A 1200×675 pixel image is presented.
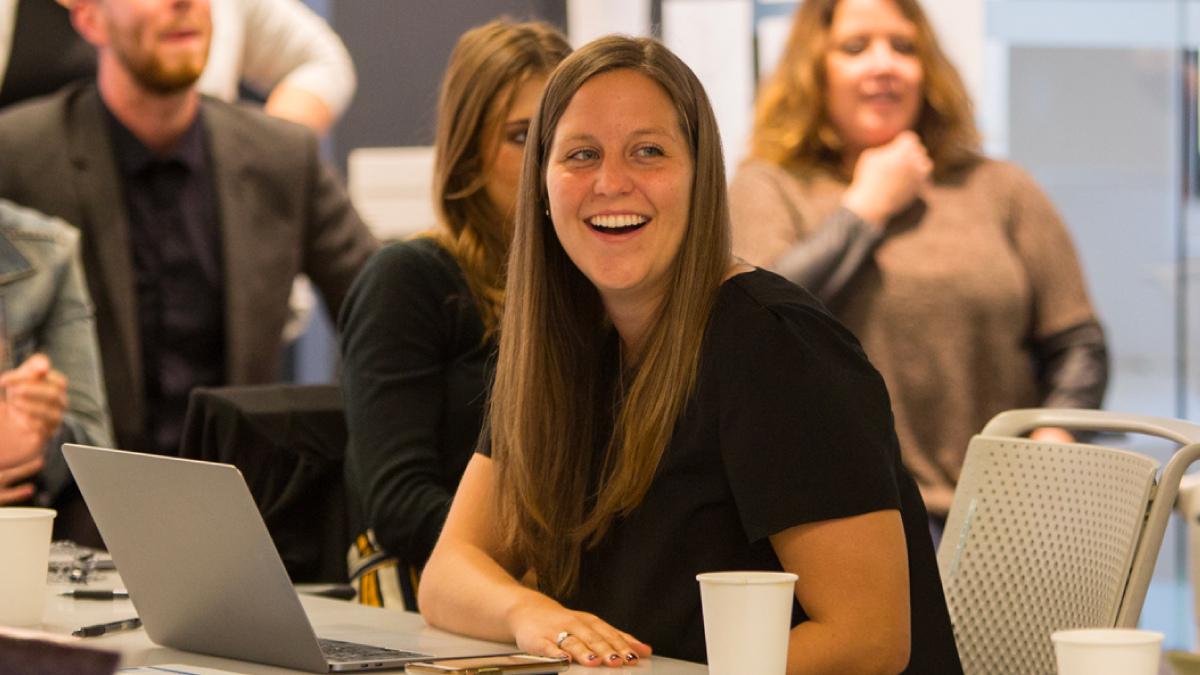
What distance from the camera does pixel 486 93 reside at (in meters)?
Answer: 2.77

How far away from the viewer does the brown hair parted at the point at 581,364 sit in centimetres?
203

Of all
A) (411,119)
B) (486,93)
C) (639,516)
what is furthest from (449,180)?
(411,119)

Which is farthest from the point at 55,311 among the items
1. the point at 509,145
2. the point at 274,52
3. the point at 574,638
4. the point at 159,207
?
the point at 574,638

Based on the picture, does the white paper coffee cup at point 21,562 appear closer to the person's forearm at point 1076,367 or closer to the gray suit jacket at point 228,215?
the gray suit jacket at point 228,215

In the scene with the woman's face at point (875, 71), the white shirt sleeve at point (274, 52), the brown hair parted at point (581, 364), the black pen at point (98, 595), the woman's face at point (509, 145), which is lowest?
the black pen at point (98, 595)

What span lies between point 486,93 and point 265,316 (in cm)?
123

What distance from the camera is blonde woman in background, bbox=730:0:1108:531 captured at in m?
3.36

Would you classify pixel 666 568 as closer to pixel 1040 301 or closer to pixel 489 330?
pixel 489 330

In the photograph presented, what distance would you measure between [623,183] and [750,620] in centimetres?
66

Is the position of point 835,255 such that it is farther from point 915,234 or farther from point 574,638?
point 574,638

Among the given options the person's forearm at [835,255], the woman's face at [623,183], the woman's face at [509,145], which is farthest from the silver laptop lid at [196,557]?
the person's forearm at [835,255]

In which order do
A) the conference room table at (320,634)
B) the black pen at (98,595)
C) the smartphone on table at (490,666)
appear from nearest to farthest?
the smartphone on table at (490,666) < the conference room table at (320,634) < the black pen at (98,595)

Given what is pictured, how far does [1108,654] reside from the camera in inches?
54.0

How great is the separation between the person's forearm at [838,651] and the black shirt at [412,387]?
3.07 ft
